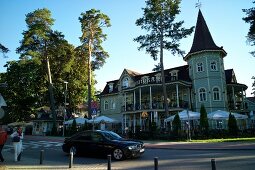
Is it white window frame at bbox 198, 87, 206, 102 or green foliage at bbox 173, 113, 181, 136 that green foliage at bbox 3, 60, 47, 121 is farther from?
green foliage at bbox 173, 113, 181, 136

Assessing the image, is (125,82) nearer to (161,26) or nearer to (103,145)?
(161,26)

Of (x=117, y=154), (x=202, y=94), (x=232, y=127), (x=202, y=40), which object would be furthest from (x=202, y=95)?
(x=117, y=154)

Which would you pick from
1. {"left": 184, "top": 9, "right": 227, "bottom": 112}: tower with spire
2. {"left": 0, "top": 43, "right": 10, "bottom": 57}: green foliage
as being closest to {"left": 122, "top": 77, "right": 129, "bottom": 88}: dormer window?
{"left": 184, "top": 9, "right": 227, "bottom": 112}: tower with spire

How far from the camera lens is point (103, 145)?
15156mm

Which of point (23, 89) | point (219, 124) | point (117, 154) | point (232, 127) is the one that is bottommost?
point (117, 154)

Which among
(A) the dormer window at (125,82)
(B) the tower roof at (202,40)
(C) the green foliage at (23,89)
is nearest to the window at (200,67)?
(B) the tower roof at (202,40)

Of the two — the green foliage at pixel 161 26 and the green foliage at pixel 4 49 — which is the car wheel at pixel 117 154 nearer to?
the green foliage at pixel 4 49

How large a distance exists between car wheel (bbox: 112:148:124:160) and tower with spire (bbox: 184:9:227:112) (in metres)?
25.4

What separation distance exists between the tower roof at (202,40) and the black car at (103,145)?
86.8 feet

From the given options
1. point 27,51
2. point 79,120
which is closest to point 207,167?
point 79,120

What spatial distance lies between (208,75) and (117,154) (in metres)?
26.6

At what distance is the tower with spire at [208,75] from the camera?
37.7 metres

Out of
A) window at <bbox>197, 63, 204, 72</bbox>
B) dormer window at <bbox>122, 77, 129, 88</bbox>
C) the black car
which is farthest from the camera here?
dormer window at <bbox>122, 77, 129, 88</bbox>

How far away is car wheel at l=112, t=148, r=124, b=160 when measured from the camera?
47.6 ft
